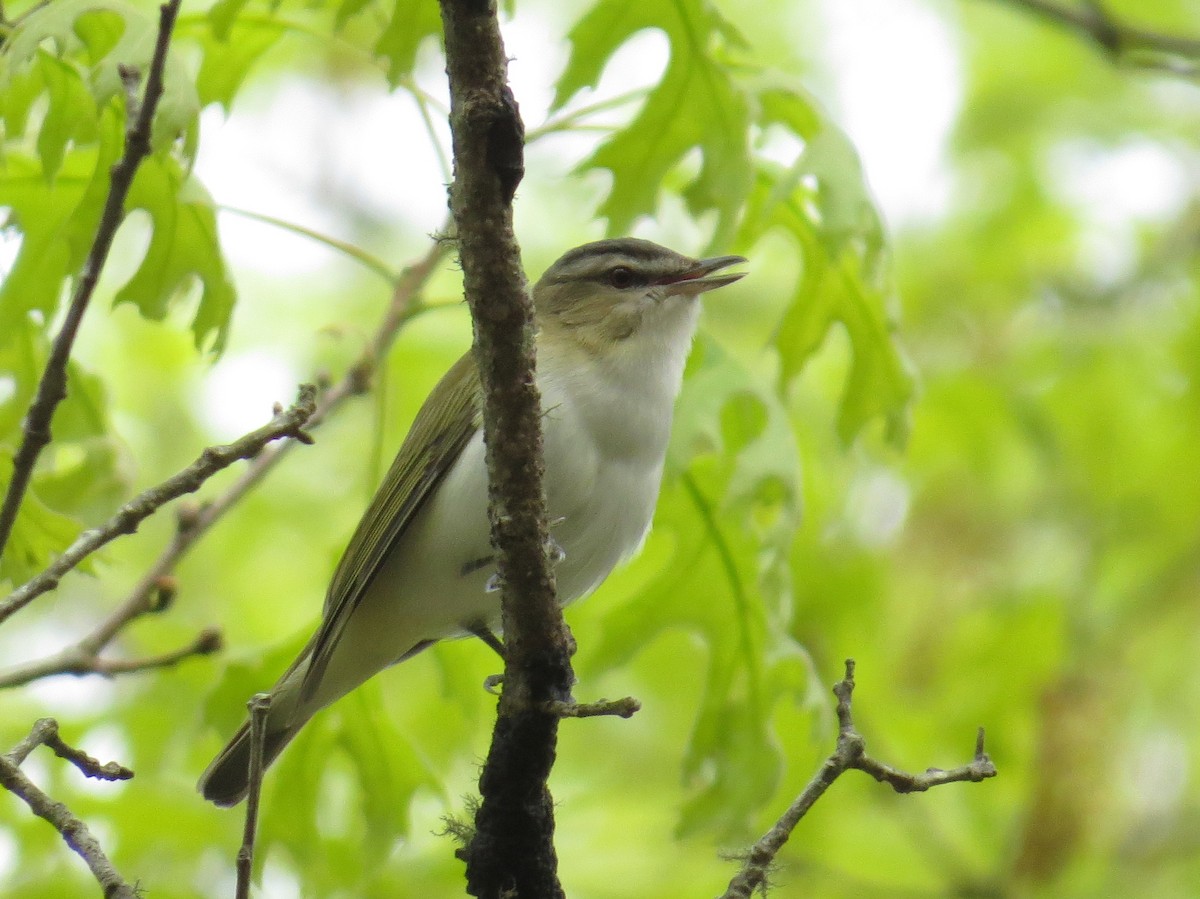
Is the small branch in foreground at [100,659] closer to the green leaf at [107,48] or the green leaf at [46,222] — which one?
the green leaf at [46,222]

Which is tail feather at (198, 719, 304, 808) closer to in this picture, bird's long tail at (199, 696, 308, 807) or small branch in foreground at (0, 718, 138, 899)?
bird's long tail at (199, 696, 308, 807)

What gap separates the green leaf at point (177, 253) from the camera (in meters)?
3.56

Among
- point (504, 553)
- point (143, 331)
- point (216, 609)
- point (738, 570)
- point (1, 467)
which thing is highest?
point (143, 331)

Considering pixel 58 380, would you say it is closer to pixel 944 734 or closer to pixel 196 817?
pixel 196 817

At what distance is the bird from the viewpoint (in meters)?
3.81

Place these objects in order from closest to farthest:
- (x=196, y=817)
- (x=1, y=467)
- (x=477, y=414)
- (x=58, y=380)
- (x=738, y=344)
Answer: (x=58, y=380)
(x=1, y=467)
(x=477, y=414)
(x=196, y=817)
(x=738, y=344)

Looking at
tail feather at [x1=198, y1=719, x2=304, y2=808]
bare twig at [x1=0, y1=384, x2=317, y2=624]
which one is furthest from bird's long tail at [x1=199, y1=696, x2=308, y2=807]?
bare twig at [x1=0, y1=384, x2=317, y2=624]

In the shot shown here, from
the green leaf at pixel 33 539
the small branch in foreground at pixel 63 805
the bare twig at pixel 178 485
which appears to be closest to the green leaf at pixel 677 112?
the bare twig at pixel 178 485

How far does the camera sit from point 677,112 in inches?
151

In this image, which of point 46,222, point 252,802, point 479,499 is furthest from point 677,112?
point 252,802

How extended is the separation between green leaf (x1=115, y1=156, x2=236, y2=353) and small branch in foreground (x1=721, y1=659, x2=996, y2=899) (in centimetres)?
192

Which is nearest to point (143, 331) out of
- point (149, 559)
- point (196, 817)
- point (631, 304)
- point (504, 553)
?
point (149, 559)

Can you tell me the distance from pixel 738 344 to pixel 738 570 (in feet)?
13.0

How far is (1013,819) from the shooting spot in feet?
20.7
